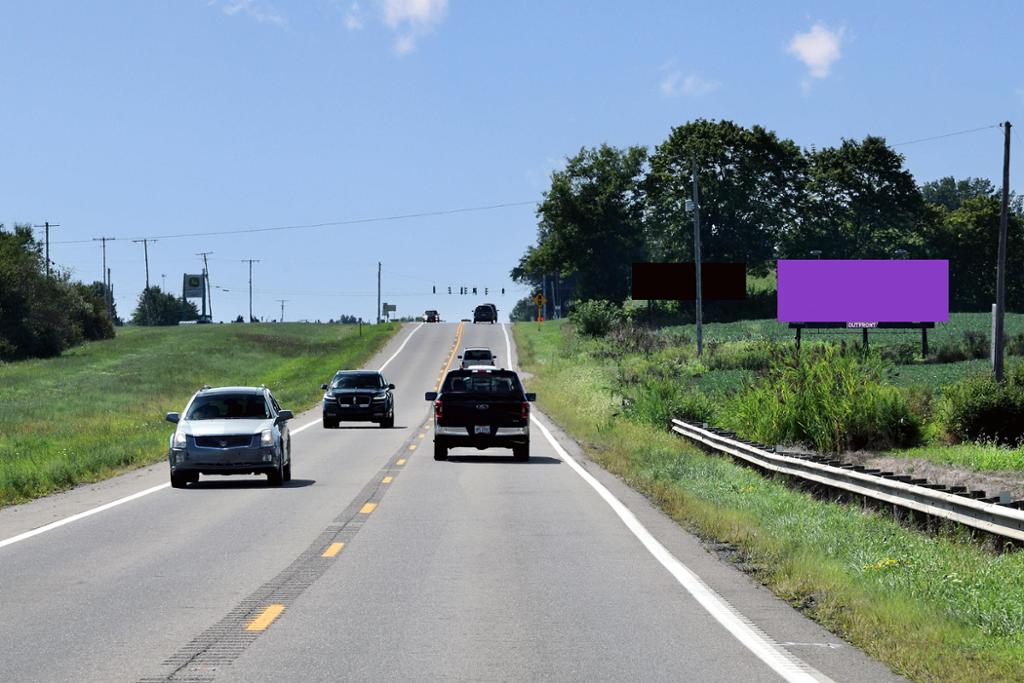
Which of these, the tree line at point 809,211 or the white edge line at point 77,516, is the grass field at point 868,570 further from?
the tree line at point 809,211

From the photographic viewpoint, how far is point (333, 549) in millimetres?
15406

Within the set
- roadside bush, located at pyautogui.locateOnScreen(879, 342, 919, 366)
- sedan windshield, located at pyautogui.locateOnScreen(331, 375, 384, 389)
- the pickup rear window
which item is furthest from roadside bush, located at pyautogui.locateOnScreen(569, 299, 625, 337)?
the pickup rear window

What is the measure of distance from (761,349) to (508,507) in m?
53.3

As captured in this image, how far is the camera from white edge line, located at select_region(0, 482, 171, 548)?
16.8 metres

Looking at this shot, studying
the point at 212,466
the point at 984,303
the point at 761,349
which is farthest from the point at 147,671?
the point at 984,303

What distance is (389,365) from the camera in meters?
90.7

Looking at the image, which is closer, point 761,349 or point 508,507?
point 508,507

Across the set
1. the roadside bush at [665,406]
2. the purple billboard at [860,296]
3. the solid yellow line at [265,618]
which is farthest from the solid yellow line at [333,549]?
the purple billboard at [860,296]

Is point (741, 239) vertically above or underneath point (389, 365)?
above

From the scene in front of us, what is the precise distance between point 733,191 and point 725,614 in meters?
104

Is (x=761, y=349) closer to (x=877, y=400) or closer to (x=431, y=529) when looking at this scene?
(x=877, y=400)

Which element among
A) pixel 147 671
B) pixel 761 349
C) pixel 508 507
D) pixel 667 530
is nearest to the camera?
pixel 147 671

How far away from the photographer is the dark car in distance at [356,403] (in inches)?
1784

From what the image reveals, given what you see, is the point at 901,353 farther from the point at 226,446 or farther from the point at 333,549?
the point at 333,549
